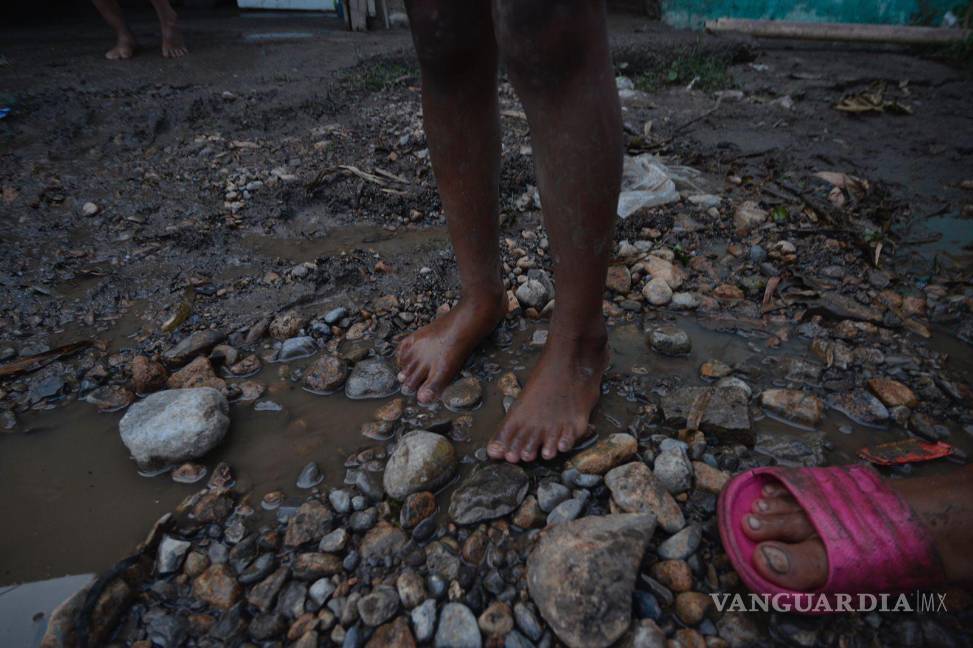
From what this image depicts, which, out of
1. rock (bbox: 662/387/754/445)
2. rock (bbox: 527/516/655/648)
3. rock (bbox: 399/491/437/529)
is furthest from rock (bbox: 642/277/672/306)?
rock (bbox: 399/491/437/529)

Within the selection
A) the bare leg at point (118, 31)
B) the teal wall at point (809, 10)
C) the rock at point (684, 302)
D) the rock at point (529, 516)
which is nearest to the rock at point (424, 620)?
the rock at point (529, 516)

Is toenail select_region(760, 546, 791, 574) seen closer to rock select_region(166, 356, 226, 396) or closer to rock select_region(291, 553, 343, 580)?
rock select_region(291, 553, 343, 580)

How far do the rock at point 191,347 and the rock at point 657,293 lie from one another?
4.81ft

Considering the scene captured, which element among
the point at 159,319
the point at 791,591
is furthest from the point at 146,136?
the point at 791,591

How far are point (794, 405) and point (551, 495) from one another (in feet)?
2.40

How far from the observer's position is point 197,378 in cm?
162

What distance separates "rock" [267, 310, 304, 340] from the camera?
1.81m

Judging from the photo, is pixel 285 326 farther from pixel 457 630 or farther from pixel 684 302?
pixel 684 302

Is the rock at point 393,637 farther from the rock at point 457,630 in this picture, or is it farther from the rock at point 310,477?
the rock at point 310,477

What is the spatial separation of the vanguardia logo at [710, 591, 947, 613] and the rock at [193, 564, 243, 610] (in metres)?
0.96

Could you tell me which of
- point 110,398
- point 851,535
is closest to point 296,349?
point 110,398

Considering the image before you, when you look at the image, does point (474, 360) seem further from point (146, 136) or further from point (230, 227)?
point (146, 136)

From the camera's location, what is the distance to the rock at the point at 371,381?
5.27 ft

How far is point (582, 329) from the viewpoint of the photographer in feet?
4.48
